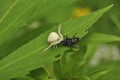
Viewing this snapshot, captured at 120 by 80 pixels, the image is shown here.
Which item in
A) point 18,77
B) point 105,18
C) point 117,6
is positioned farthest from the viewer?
point 105,18

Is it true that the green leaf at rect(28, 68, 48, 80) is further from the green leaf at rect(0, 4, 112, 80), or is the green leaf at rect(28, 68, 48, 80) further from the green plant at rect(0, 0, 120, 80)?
the green leaf at rect(0, 4, 112, 80)

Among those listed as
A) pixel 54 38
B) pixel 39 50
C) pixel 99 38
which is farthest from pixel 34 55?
pixel 99 38

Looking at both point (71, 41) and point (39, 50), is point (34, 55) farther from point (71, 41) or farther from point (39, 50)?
point (71, 41)

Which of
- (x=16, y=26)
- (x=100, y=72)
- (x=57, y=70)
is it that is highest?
(x=16, y=26)

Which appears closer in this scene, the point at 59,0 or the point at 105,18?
the point at 59,0

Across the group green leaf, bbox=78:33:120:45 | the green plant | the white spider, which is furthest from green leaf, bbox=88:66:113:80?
the white spider

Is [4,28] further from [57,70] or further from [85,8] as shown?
[85,8]

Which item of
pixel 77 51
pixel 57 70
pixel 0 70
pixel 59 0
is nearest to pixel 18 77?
pixel 0 70
